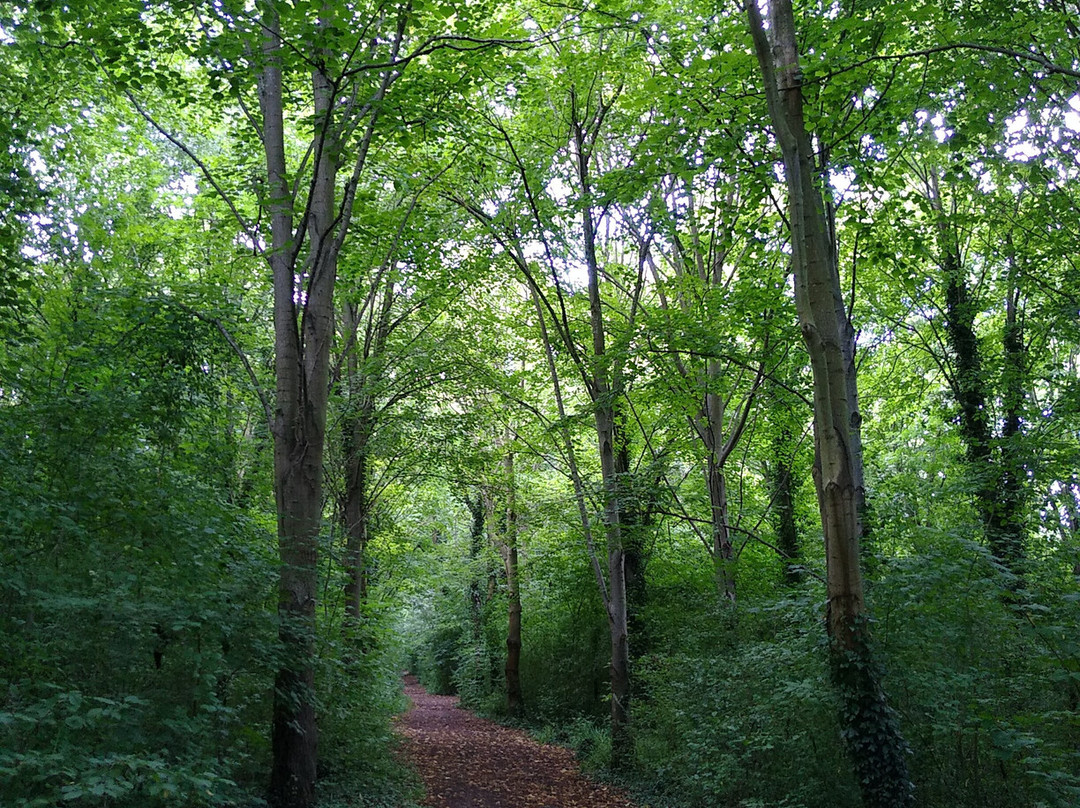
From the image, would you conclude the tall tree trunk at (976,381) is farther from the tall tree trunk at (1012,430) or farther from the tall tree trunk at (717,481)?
the tall tree trunk at (717,481)

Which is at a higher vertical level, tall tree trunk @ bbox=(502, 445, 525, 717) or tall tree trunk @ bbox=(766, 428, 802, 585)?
tall tree trunk @ bbox=(766, 428, 802, 585)

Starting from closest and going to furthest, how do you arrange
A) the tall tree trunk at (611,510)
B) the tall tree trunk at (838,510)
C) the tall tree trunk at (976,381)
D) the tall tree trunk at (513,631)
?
the tall tree trunk at (838,510) < the tall tree trunk at (611,510) < the tall tree trunk at (976,381) < the tall tree trunk at (513,631)

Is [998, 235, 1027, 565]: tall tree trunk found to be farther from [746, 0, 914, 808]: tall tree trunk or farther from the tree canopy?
[746, 0, 914, 808]: tall tree trunk

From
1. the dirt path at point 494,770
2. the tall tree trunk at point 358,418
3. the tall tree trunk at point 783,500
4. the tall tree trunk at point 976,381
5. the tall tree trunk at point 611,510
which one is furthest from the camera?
the tall tree trunk at point 783,500

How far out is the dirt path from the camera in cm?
922

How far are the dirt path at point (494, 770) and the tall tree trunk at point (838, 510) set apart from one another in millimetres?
4210

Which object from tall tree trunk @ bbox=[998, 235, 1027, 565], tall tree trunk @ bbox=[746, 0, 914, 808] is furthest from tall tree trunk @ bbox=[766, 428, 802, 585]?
tall tree trunk @ bbox=[746, 0, 914, 808]

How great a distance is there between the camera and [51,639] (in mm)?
4941

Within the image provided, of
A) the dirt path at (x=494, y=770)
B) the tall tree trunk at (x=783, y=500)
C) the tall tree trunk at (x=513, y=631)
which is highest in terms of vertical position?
the tall tree trunk at (x=783, y=500)

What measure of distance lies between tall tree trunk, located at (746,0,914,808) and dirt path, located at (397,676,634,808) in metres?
4.21

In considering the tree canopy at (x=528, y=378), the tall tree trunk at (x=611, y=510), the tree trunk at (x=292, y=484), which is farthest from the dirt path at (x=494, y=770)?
the tree trunk at (x=292, y=484)

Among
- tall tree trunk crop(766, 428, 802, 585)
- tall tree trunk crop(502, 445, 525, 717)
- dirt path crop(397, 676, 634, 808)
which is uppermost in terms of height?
tall tree trunk crop(766, 428, 802, 585)

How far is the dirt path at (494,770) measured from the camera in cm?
922

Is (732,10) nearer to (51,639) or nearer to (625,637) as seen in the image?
(625,637)
